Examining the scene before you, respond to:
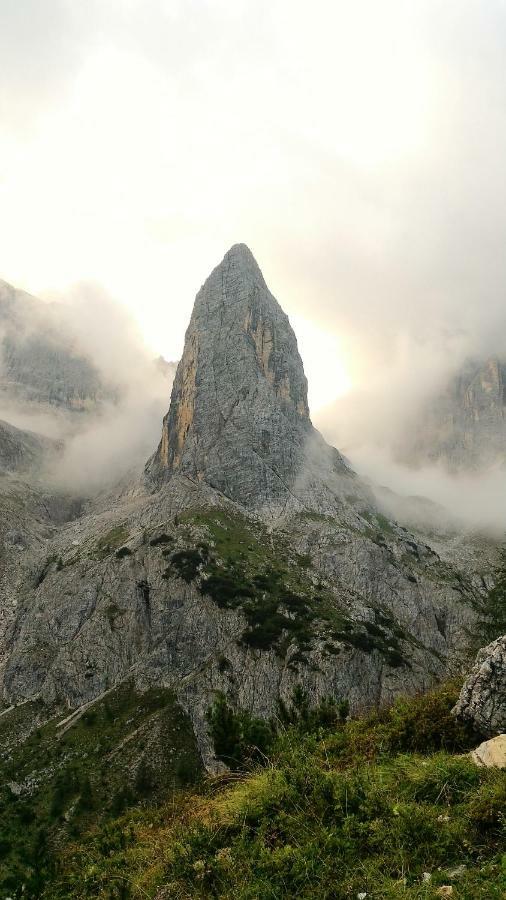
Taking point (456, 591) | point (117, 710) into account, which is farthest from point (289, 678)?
point (456, 591)

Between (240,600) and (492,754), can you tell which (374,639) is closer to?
(240,600)

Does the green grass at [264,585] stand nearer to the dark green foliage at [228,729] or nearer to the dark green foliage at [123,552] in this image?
the dark green foliage at [123,552]

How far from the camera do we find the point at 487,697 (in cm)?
1373

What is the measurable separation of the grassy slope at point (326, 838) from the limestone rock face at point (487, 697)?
1.92 ft

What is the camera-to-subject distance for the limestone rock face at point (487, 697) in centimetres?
1326

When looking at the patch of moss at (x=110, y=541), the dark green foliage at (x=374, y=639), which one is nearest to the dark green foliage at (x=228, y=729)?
the dark green foliage at (x=374, y=639)

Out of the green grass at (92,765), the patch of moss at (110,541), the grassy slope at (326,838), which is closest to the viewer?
the grassy slope at (326,838)

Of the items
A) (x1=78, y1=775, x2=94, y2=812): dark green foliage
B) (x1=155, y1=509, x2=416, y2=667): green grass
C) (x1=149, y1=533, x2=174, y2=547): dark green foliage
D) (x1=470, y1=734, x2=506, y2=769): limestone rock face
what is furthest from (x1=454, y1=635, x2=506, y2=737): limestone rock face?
(x1=149, y1=533, x2=174, y2=547): dark green foliage

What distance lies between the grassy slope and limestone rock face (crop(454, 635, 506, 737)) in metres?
0.59

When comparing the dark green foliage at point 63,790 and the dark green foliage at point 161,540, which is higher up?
the dark green foliage at point 161,540

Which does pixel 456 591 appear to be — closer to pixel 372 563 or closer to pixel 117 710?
pixel 372 563

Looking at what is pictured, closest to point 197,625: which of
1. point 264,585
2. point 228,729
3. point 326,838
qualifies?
point 264,585

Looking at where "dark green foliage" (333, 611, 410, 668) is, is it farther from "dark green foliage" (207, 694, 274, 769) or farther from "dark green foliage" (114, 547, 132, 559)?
"dark green foliage" (207, 694, 274, 769)

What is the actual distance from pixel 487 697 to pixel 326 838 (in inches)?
269
